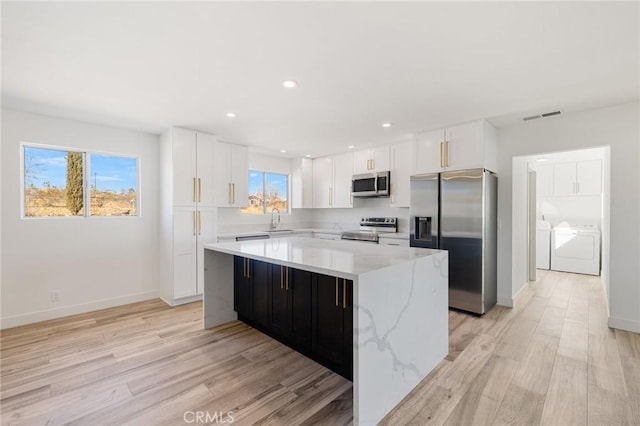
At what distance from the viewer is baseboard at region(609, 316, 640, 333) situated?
2.98 m

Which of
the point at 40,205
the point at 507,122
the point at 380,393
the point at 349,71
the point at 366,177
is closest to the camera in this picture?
the point at 380,393

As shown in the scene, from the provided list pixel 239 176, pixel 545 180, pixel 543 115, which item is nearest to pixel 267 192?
pixel 239 176

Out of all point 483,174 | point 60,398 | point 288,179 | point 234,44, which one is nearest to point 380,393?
point 60,398

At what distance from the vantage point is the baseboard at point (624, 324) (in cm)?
298

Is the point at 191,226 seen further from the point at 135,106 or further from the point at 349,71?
the point at 349,71

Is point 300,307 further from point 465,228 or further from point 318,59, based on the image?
point 465,228

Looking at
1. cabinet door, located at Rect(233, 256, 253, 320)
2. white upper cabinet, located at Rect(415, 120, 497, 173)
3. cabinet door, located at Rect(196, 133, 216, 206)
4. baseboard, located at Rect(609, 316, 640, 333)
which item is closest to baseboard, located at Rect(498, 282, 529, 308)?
baseboard, located at Rect(609, 316, 640, 333)

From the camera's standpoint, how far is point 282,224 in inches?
240

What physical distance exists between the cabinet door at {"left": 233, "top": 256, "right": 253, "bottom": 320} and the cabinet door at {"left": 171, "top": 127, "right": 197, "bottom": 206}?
133 centimetres

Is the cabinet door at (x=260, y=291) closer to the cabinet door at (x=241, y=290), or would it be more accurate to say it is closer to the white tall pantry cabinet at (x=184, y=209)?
the cabinet door at (x=241, y=290)

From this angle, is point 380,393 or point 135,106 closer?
point 380,393

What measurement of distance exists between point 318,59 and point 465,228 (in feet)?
8.86

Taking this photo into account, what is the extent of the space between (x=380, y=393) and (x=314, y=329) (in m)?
0.73

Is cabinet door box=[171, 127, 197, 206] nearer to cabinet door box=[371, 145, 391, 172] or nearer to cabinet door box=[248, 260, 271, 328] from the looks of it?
cabinet door box=[248, 260, 271, 328]
